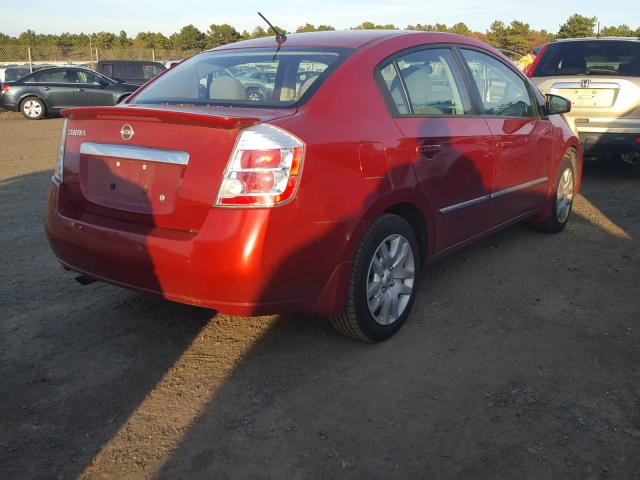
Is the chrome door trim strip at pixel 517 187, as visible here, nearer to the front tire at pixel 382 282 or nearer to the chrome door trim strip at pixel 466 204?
the chrome door trim strip at pixel 466 204

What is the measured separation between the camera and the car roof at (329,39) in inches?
148

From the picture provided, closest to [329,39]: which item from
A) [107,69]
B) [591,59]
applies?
[591,59]

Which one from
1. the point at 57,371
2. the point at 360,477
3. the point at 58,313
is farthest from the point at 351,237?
the point at 58,313

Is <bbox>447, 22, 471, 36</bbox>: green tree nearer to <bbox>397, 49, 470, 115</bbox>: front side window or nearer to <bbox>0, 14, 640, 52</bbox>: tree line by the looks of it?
<bbox>0, 14, 640, 52</bbox>: tree line

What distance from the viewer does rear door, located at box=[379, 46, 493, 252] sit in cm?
369

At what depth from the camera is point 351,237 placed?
323 cm

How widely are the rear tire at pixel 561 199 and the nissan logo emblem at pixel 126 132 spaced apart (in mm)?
3786

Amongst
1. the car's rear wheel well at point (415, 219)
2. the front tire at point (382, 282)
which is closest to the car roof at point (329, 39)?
the car's rear wheel well at point (415, 219)

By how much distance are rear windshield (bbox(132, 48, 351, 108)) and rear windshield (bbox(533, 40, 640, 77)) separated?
5.55 metres

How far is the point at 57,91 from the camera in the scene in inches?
718

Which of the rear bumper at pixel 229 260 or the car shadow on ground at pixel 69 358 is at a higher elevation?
the rear bumper at pixel 229 260

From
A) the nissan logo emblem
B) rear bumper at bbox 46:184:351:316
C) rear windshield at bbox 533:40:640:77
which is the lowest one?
rear bumper at bbox 46:184:351:316

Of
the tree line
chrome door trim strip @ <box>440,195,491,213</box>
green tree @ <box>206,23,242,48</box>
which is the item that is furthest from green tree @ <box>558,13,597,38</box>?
chrome door trim strip @ <box>440,195,491,213</box>

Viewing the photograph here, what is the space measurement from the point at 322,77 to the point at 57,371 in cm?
201
